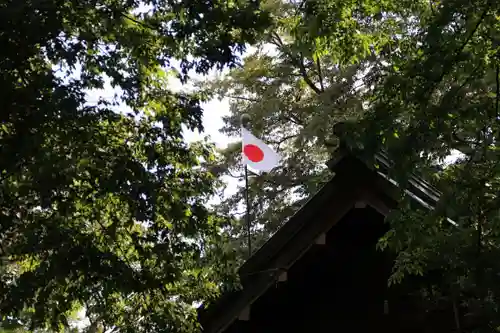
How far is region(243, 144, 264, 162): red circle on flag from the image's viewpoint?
388 inches

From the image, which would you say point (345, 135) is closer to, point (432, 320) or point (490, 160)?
point (490, 160)

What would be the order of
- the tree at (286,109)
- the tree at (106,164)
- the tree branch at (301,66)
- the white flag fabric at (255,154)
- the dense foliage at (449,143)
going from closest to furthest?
the dense foliage at (449,143) < the tree at (106,164) < the white flag fabric at (255,154) < the tree at (286,109) < the tree branch at (301,66)

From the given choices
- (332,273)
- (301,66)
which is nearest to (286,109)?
(301,66)

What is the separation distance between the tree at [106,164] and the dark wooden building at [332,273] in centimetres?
52

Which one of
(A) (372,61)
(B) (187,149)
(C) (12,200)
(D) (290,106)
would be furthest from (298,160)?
(C) (12,200)

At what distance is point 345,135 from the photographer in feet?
12.8

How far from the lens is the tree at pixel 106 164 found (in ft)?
14.4

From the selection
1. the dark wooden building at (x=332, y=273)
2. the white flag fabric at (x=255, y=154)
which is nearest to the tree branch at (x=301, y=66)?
the white flag fabric at (x=255, y=154)

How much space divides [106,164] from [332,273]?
2.25 meters

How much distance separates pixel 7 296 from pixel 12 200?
0.76 m

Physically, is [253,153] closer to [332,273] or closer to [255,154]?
[255,154]

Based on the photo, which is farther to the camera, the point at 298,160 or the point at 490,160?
the point at 298,160

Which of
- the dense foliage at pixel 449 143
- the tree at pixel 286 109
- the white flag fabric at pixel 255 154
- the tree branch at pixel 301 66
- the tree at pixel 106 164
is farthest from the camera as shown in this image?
the tree branch at pixel 301 66

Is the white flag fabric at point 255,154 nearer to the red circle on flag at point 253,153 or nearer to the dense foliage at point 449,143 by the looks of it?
the red circle on flag at point 253,153
